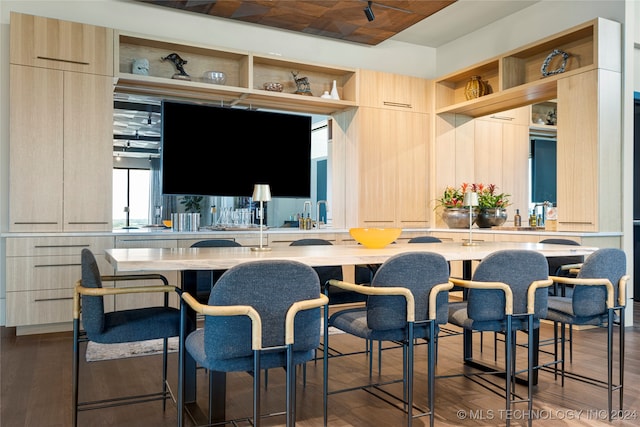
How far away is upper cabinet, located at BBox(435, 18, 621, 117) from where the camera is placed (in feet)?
14.2

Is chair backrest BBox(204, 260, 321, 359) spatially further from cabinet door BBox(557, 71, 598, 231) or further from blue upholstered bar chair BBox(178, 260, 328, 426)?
cabinet door BBox(557, 71, 598, 231)

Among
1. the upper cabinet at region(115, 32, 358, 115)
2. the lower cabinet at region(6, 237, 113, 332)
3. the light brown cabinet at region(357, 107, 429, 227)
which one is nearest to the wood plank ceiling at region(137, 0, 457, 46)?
the upper cabinet at region(115, 32, 358, 115)

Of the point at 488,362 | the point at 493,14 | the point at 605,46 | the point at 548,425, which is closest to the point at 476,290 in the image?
the point at 548,425

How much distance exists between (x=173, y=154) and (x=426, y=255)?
327 cm

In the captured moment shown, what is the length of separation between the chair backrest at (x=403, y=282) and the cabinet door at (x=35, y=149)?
122 inches

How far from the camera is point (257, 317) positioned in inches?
69.1

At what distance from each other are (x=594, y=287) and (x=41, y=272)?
384 cm

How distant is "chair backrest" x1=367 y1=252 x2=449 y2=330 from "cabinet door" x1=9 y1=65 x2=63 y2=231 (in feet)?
10.2

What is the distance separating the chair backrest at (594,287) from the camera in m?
2.53

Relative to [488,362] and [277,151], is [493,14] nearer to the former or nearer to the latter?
[277,151]

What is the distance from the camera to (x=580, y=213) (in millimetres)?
4398

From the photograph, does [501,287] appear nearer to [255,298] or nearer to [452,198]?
[255,298]

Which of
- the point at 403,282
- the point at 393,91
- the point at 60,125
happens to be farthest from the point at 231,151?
the point at 403,282

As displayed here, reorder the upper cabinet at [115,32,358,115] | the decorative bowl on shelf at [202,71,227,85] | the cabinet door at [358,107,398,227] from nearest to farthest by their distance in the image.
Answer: the upper cabinet at [115,32,358,115], the decorative bowl on shelf at [202,71,227,85], the cabinet door at [358,107,398,227]
